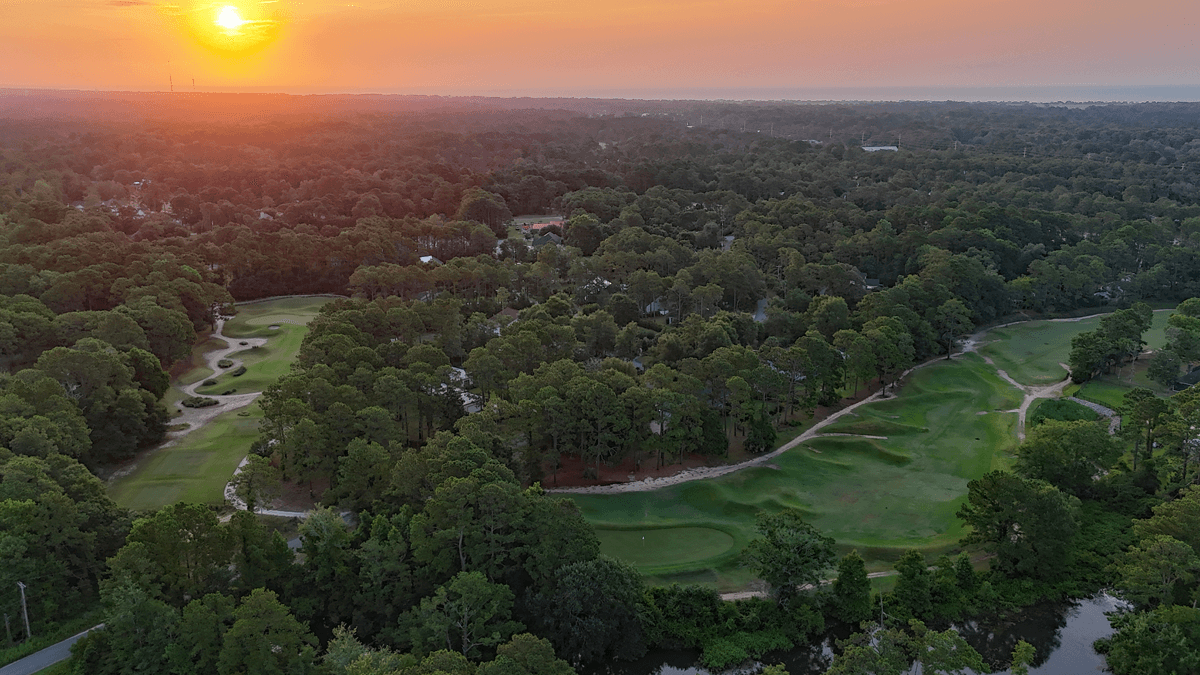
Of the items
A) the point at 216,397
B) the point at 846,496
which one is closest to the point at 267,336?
the point at 216,397

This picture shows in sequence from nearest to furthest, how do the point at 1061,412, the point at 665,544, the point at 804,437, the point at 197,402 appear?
the point at 665,544 < the point at 804,437 < the point at 1061,412 < the point at 197,402

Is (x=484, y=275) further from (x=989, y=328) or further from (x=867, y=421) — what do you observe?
(x=989, y=328)

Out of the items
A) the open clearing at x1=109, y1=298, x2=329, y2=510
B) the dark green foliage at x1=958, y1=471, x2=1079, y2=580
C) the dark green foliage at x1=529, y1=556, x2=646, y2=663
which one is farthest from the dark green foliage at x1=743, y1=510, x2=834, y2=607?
the open clearing at x1=109, y1=298, x2=329, y2=510

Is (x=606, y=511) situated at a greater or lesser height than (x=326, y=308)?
lesser

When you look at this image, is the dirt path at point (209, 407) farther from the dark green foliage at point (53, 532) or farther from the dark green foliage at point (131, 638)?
the dark green foliage at point (131, 638)

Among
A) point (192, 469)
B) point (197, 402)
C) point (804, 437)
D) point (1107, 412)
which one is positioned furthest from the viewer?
point (197, 402)

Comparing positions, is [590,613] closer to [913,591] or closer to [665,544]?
[665,544]

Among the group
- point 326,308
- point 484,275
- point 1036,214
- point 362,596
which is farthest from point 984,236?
point 362,596
